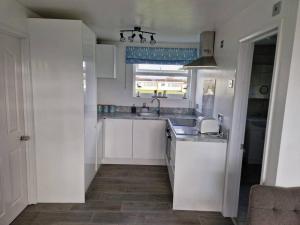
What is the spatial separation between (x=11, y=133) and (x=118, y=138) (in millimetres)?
1920

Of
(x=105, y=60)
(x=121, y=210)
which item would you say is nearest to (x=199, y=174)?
(x=121, y=210)

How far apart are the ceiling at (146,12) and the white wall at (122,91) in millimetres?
1242

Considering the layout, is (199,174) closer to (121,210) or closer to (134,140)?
(121,210)

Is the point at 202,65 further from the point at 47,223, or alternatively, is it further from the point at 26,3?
the point at 47,223

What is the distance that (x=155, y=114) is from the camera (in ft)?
14.6

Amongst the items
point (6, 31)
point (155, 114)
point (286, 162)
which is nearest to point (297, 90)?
point (286, 162)

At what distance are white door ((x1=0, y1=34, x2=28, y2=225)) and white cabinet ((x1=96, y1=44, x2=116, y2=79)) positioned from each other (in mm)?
1629

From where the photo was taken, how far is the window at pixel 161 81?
4543mm

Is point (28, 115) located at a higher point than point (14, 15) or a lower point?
lower

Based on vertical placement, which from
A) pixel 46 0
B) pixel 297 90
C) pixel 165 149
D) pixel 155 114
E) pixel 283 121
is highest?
pixel 46 0

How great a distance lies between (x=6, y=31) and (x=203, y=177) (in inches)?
103

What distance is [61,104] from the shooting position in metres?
2.61

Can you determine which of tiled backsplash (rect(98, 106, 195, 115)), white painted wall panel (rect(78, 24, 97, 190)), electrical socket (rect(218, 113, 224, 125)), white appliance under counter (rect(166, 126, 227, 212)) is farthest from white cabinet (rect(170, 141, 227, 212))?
tiled backsplash (rect(98, 106, 195, 115))

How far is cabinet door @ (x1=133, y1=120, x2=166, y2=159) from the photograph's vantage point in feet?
13.1
